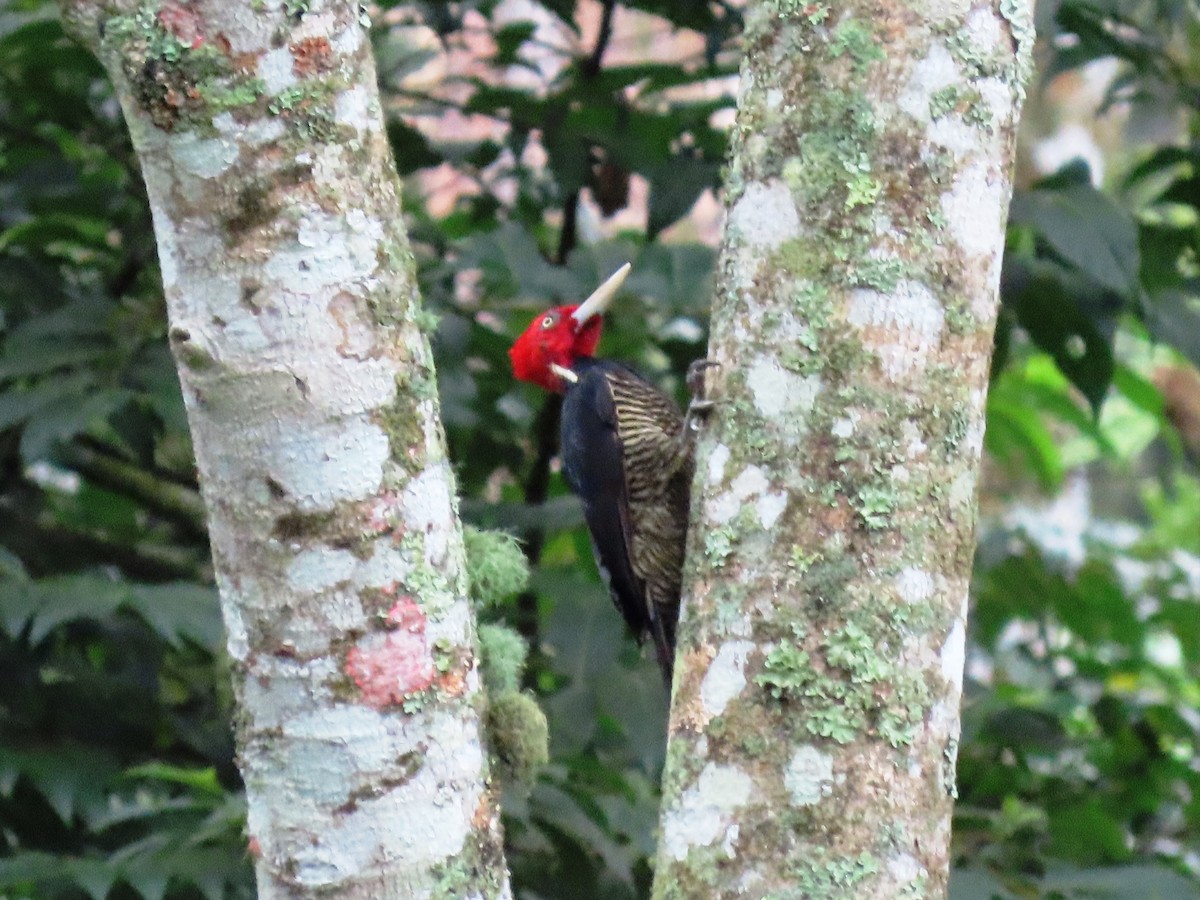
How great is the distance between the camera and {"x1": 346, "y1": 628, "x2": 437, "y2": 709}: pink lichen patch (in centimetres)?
130

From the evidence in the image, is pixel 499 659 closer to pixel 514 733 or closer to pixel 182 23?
pixel 514 733

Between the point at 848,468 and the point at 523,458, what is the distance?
1.74 m

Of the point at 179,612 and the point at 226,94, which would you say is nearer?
the point at 226,94

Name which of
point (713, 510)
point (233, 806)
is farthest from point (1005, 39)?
point (233, 806)

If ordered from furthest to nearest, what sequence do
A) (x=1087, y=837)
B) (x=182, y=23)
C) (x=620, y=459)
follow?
(x=1087, y=837) < (x=620, y=459) < (x=182, y=23)

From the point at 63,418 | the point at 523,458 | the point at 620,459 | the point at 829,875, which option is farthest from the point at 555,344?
the point at 829,875

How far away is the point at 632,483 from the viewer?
2758mm

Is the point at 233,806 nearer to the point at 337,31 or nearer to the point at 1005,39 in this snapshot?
the point at 337,31

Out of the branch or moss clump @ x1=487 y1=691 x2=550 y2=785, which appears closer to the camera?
moss clump @ x1=487 y1=691 x2=550 y2=785

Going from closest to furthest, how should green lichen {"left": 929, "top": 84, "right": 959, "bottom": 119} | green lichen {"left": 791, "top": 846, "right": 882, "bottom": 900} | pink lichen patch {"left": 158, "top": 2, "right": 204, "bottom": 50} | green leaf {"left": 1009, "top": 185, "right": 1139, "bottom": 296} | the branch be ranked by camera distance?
1. pink lichen patch {"left": 158, "top": 2, "right": 204, "bottom": 50}
2. green lichen {"left": 791, "top": 846, "right": 882, "bottom": 900}
3. green lichen {"left": 929, "top": 84, "right": 959, "bottom": 119}
4. green leaf {"left": 1009, "top": 185, "right": 1139, "bottom": 296}
5. the branch

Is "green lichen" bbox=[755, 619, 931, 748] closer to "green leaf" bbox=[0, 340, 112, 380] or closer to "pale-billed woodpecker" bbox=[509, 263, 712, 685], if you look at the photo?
"pale-billed woodpecker" bbox=[509, 263, 712, 685]

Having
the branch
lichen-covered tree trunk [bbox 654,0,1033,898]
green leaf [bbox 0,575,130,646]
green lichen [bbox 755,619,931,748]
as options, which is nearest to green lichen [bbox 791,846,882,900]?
lichen-covered tree trunk [bbox 654,0,1033,898]

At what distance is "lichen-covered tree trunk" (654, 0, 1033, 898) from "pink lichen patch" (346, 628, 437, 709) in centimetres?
30

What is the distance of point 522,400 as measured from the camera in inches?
123
